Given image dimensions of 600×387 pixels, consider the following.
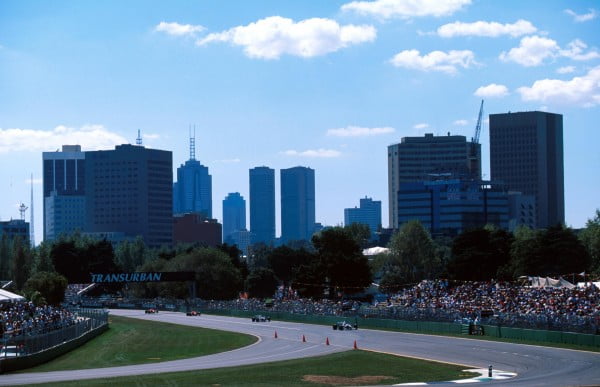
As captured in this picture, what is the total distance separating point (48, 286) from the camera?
104 m

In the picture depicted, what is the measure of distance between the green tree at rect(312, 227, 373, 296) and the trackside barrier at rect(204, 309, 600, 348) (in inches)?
700

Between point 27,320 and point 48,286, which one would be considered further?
point 48,286

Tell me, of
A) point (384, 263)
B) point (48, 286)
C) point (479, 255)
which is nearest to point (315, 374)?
point (48, 286)

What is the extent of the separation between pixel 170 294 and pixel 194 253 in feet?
33.3

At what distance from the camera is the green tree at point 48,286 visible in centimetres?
10366

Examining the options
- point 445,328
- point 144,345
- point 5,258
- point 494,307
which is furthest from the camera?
point 5,258

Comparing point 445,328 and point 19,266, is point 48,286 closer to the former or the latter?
point 19,266

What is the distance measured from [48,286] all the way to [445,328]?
1773 inches

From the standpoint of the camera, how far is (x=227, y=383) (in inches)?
1799

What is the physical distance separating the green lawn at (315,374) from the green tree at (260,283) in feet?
417

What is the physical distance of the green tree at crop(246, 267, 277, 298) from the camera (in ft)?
607

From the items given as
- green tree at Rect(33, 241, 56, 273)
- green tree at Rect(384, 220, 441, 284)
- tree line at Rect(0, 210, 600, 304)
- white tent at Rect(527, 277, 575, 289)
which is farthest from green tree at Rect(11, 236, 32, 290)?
white tent at Rect(527, 277, 575, 289)

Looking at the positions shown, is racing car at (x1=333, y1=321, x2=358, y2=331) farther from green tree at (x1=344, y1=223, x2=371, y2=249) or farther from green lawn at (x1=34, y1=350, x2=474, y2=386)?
green tree at (x1=344, y1=223, x2=371, y2=249)

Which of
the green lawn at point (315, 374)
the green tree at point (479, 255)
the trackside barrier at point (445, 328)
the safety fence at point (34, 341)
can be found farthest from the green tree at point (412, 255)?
the green lawn at point (315, 374)
